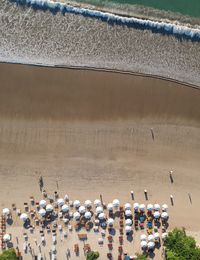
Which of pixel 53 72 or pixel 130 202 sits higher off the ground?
pixel 53 72

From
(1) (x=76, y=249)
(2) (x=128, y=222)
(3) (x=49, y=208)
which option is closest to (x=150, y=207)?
(2) (x=128, y=222)

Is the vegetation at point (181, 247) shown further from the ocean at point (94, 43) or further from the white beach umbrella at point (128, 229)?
the ocean at point (94, 43)

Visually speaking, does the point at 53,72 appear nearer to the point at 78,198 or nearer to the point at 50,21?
the point at 50,21

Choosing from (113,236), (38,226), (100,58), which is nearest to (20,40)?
(100,58)

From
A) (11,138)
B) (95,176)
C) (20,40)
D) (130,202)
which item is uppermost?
(20,40)

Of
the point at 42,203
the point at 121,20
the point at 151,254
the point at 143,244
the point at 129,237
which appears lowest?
the point at 151,254

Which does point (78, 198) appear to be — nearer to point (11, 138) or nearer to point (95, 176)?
point (95, 176)

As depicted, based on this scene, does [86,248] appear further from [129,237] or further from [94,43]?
[94,43]
